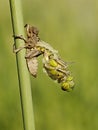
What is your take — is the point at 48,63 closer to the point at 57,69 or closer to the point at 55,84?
the point at 57,69

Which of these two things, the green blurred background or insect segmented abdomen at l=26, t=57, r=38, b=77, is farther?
the green blurred background

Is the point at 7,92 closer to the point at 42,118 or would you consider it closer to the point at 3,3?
the point at 42,118

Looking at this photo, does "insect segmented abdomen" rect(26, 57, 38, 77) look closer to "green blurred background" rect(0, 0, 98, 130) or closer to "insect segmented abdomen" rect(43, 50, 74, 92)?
"insect segmented abdomen" rect(43, 50, 74, 92)

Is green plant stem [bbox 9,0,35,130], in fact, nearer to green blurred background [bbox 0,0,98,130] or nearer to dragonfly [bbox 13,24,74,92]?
dragonfly [bbox 13,24,74,92]

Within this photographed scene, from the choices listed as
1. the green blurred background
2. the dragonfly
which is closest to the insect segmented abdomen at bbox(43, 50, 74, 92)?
the dragonfly

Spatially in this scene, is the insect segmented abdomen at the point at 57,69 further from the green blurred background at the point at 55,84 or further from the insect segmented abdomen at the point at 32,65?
the green blurred background at the point at 55,84

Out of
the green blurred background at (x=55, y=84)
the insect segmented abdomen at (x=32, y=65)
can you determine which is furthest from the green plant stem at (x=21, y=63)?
the green blurred background at (x=55, y=84)

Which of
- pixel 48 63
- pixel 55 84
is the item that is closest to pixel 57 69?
pixel 48 63

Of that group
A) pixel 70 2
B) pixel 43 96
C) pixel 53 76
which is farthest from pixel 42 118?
pixel 53 76
